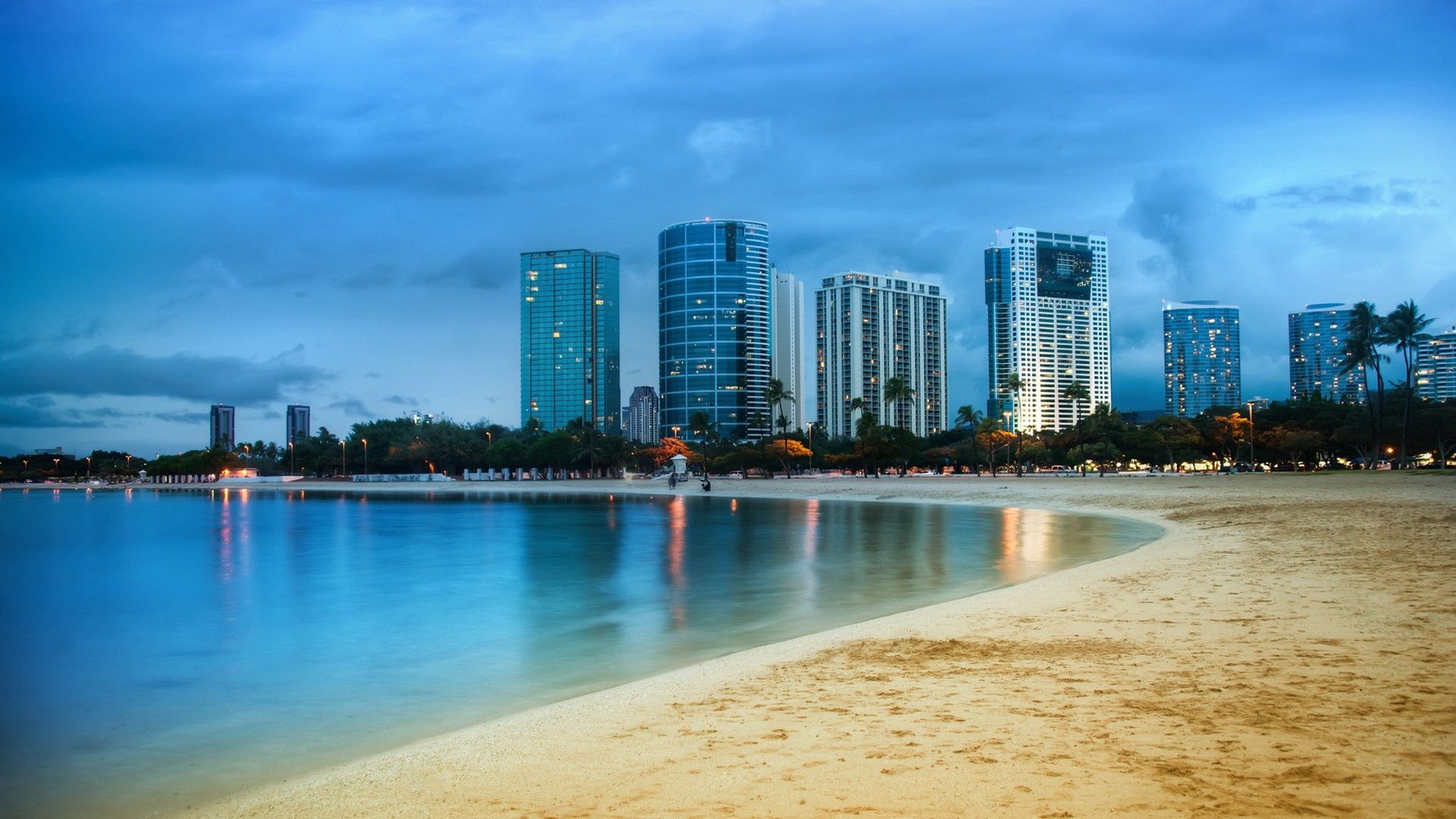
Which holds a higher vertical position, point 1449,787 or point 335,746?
point 1449,787

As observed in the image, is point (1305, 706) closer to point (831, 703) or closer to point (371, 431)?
point (831, 703)

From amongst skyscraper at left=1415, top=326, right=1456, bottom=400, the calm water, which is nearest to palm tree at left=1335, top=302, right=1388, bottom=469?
the calm water

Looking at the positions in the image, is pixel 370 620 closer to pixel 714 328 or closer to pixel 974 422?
pixel 974 422

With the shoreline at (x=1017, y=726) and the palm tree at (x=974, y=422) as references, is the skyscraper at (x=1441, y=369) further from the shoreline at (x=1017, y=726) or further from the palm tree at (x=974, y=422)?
the shoreline at (x=1017, y=726)

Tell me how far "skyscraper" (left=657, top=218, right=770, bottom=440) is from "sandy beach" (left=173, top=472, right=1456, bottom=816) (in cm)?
17669

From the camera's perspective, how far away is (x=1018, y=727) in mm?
A: 6629

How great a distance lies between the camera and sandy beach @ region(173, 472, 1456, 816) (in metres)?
5.29

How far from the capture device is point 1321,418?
276ft

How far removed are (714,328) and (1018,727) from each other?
186 meters

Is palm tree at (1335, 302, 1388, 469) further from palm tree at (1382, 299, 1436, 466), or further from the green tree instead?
the green tree

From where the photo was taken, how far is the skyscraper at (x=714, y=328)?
192m

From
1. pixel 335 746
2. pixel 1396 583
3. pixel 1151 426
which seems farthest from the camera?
pixel 1151 426

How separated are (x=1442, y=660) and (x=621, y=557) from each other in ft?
73.5

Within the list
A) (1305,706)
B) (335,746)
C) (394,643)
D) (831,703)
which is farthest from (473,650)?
(1305,706)
